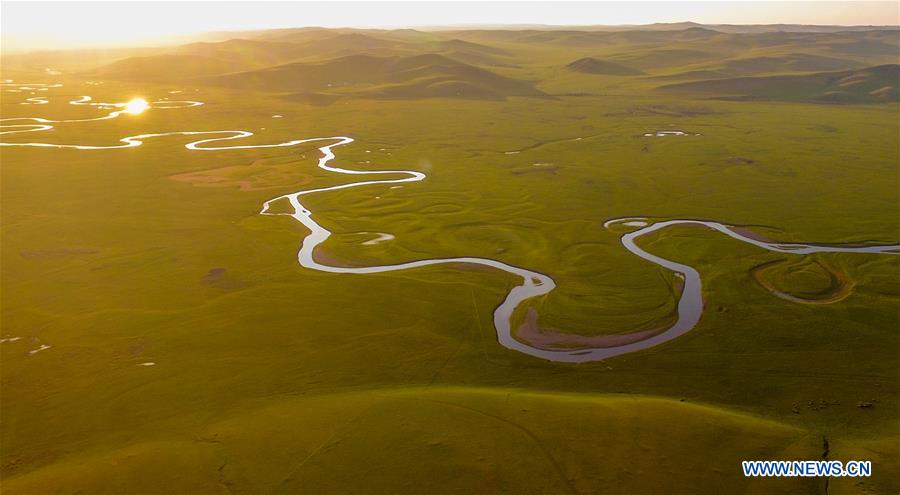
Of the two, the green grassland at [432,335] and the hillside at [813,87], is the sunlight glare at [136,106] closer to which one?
the green grassland at [432,335]

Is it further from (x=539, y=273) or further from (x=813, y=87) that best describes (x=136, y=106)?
(x=813, y=87)

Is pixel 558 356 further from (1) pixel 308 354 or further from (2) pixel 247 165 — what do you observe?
(2) pixel 247 165

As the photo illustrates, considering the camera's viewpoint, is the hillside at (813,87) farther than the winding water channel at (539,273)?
Yes

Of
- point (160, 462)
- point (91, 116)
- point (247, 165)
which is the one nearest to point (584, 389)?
point (160, 462)

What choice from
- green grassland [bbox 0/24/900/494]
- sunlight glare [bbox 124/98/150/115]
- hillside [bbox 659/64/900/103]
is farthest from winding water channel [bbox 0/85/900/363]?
hillside [bbox 659/64/900/103]

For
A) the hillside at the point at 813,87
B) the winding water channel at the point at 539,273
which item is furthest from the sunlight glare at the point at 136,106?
the hillside at the point at 813,87

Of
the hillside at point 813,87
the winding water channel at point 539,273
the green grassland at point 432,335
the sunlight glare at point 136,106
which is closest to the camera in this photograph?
the green grassland at point 432,335
